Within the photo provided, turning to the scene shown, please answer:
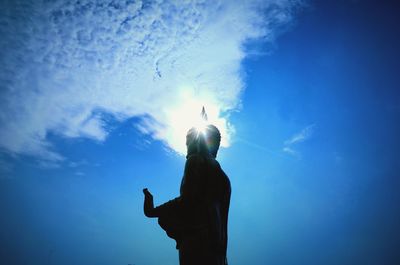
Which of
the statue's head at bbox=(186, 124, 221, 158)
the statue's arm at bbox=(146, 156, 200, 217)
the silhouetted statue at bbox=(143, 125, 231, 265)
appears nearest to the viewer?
the silhouetted statue at bbox=(143, 125, 231, 265)

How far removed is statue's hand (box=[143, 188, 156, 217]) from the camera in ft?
10.2

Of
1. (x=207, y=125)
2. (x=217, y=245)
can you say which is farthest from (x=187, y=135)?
(x=217, y=245)

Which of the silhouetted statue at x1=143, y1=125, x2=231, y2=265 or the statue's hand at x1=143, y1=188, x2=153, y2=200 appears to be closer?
the silhouetted statue at x1=143, y1=125, x2=231, y2=265

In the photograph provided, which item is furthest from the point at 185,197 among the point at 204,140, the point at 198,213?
Answer: the point at 204,140

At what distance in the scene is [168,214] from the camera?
3.08 meters

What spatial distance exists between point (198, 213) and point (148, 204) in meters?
0.71

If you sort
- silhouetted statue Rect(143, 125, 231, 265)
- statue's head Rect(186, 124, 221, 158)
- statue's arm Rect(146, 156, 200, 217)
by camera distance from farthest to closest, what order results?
1. statue's head Rect(186, 124, 221, 158)
2. statue's arm Rect(146, 156, 200, 217)
3. silhouetted statue Rect(143, 125, 231, 265)

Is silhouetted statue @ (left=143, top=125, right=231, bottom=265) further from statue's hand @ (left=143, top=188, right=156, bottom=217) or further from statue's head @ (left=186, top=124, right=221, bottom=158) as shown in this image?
statue's head @ (left=186, top=124, right=221, bottom=158)

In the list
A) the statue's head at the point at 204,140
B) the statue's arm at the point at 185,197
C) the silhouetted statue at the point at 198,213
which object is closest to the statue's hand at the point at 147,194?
the silhouetted statue at the point at 198,213

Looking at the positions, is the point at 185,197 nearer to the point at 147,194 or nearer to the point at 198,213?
the point at 198,213

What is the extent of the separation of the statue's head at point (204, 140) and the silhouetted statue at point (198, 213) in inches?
12.3

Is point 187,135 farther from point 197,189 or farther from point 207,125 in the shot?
point 197,189

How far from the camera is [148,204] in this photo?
3178mm

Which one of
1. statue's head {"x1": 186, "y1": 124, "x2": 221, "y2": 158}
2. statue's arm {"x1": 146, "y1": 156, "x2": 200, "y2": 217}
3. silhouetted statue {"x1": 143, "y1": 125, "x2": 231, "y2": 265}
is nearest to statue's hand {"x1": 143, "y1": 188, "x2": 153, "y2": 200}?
silhouetted statue {"x1": 143, "y1": 125, "x2": 231, "y2": 265}
